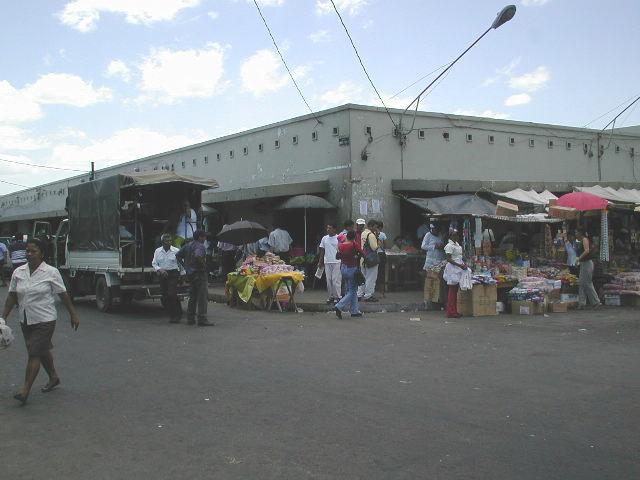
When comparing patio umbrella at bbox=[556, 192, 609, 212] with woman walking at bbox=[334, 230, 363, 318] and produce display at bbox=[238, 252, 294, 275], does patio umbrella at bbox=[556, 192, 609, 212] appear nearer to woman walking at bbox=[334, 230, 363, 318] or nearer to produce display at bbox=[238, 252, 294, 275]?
woman walking at bbox=[334, 230, 363, 318]

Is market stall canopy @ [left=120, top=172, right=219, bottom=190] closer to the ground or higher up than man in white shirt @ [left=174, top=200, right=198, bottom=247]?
higher up

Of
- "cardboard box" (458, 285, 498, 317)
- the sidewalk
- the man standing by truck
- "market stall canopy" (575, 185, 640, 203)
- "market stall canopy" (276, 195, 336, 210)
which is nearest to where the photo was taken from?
the man standing by truck

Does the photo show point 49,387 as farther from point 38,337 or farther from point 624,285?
point 624,285

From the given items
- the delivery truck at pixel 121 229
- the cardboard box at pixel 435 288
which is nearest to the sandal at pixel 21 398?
the delivery truck at pixel 121 229

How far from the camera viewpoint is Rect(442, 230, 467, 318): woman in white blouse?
1245 centimetres

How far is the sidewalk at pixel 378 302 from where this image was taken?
1395 centimetres

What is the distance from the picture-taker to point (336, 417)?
545 centimetres

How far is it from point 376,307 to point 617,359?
6456 millimetres

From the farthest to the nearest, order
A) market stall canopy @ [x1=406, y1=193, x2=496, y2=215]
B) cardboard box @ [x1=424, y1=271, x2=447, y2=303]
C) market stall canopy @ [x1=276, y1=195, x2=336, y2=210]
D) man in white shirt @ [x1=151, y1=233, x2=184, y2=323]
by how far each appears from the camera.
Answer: market stall canopy @ [x1=276, y1=195, x2=336, y2=210], market stall canopy @ [x1=406, y1=193, x2=496, y2=215], cardboard box @ [x1=424, y1=271, x2=447, y2=303], man in white shirt @ [x1=151, y1=233, x2=184, y2=323]

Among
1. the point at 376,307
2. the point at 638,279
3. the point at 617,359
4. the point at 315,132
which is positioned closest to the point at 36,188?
the point at 315,132

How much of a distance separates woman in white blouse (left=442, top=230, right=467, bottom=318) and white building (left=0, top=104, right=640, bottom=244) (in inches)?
214

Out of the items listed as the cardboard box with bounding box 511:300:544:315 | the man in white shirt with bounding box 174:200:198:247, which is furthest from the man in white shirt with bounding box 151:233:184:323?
the cardboard box with bounding box 511:300:544:315

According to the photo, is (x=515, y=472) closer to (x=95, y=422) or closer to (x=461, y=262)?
(x=95, y=422)

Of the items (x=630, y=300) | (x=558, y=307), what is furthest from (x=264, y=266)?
(x=630, y=300)
